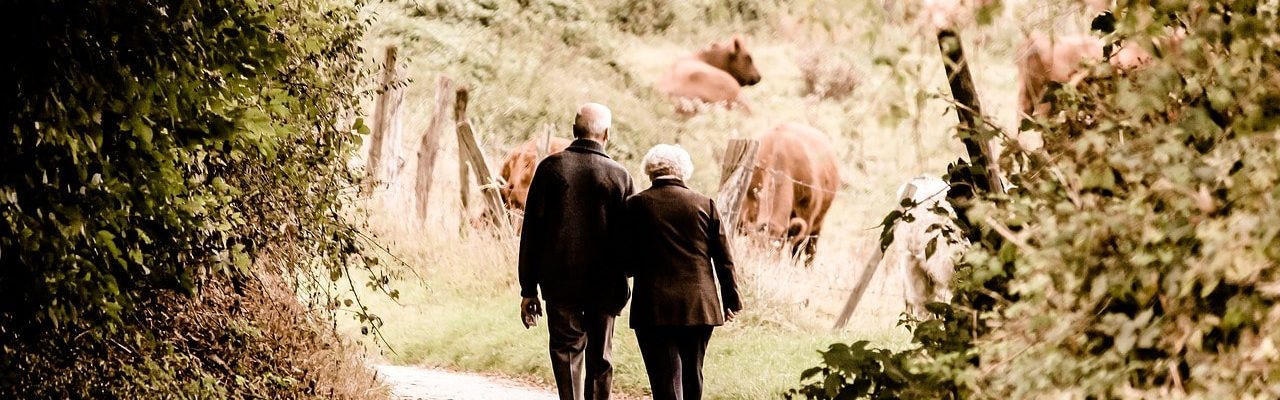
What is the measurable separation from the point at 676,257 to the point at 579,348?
0.72 metres

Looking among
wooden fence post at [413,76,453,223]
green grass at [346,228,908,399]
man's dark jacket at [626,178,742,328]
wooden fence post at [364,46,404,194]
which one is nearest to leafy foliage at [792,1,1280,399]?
man's dark jacket at [626,178,742,328]

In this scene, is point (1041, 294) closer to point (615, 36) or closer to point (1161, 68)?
point (1161, 68)

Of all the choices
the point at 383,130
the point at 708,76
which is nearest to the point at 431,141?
the point at 383,130

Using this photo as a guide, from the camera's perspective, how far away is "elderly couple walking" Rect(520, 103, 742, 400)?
22.2 feet

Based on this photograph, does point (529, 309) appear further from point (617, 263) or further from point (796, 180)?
point (796, 180)

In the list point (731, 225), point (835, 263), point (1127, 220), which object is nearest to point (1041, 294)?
point (1127, 220)

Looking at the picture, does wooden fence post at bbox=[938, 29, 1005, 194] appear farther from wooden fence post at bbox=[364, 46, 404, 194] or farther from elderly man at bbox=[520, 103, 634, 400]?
wooden fence post at bbox=[364, 46, 404, 194]

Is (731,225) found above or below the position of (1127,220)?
above

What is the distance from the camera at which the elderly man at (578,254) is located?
274 inches

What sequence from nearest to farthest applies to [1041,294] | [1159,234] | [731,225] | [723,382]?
[1159,234], [1041,294], [723,382], [731,225]

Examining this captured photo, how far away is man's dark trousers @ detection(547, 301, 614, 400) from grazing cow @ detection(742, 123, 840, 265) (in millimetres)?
8480

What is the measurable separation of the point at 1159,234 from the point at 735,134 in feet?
78.7

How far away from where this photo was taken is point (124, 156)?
4867 mm

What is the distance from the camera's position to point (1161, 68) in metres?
2.93
